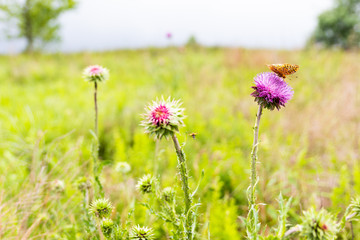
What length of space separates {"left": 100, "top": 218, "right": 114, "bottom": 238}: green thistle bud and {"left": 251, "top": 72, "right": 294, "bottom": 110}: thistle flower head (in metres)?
0.92

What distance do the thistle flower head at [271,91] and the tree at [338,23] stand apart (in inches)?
1389

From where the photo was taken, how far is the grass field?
2.11m

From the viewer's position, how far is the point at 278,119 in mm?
4828

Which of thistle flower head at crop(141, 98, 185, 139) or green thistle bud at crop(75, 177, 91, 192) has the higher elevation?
thistle flower head at crop(141, 98, 185, 139)

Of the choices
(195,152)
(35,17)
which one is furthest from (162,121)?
(35,17)

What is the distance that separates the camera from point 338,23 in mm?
32812

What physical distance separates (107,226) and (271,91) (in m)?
1.01

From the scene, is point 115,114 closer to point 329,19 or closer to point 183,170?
point 183,170

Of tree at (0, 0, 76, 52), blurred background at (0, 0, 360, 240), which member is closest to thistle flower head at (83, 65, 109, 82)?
blurred background at (0, 0, 360, 240)

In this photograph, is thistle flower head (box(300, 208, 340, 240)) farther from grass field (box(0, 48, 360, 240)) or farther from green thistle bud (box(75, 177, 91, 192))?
green thistle bud (box(75, 177, 91, 192))

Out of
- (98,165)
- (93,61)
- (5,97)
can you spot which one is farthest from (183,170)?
(93,61)

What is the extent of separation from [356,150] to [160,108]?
3674mm

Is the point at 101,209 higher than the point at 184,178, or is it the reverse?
the point at 184,178

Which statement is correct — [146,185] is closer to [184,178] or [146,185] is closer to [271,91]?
[184,178]
